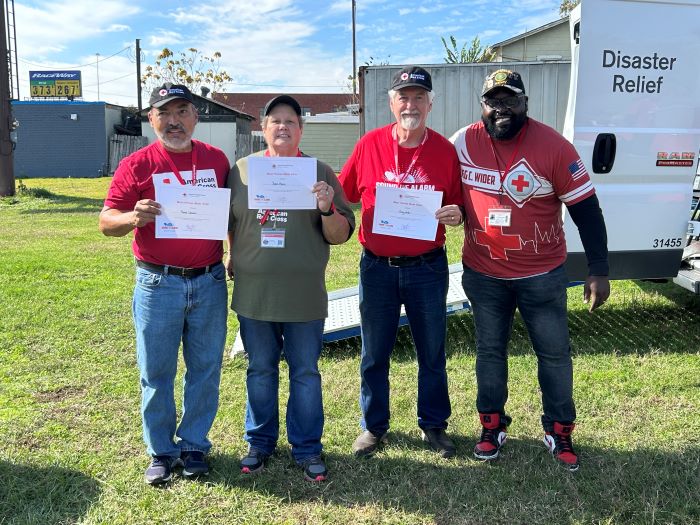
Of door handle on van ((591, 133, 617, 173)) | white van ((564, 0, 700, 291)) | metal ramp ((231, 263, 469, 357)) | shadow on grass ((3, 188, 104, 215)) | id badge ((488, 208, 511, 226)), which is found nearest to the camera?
id badge ((488, 208, 511, 226))

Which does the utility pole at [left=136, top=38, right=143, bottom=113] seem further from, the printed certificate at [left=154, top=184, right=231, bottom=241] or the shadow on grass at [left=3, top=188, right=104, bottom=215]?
the printed certificate at [left=154, top=184, right=231, bottom=241]

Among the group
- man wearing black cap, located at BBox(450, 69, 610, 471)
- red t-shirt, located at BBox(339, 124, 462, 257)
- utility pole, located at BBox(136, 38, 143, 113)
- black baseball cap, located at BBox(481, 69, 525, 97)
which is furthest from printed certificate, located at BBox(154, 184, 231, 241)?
utility pole, located at BBox(136, 38, 143, 113)

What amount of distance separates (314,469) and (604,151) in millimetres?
→ 3034

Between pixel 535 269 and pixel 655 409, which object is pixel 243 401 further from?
pixel 655 409

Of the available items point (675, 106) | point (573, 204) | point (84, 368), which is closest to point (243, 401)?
point (84, 368)

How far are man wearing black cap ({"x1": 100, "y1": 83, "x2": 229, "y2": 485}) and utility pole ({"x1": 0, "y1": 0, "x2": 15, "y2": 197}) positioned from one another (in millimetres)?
17048

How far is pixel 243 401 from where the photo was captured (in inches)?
164

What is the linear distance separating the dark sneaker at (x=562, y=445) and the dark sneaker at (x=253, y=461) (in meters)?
1.60

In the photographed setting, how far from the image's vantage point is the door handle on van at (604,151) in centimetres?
434

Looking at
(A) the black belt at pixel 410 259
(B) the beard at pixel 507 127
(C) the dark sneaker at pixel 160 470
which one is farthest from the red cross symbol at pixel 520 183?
(C) the dark sneaker at pixel 160 470

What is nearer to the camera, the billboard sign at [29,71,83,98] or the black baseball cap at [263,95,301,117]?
the black baseball cap at [263,95,301,117]

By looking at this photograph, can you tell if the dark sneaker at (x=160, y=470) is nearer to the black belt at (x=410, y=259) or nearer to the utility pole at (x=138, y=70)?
the black belt at (x=410, y=259)

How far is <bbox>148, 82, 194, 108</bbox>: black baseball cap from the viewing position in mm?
2859

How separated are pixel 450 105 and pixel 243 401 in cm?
915
